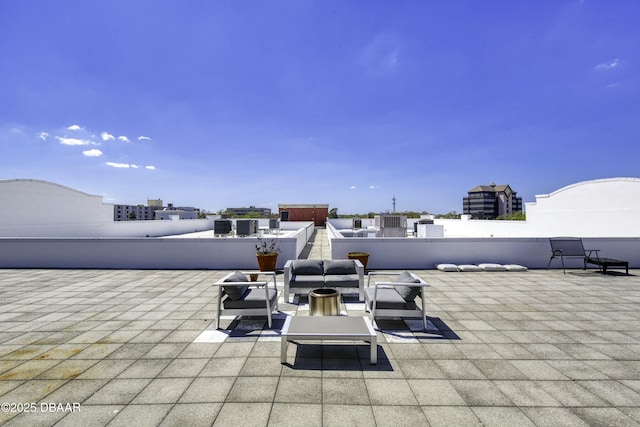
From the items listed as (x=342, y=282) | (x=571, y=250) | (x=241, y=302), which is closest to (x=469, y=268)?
(x=571, y=250)

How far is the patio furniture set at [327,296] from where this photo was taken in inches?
122

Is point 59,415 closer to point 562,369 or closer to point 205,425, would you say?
point 205,425

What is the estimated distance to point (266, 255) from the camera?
25.2ft

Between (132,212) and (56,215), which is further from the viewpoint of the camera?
(132,212)

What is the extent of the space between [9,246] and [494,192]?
10051 cm

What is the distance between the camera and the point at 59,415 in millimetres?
2293

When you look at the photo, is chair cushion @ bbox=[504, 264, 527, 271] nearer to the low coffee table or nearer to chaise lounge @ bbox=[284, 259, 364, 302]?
chaise lounge @ bbox=[284, 259, 364, 302]

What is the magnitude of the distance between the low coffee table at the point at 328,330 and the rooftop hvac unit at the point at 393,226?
10.5m

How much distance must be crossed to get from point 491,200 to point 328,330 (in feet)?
323

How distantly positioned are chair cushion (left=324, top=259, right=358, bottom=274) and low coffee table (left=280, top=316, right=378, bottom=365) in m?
1.98

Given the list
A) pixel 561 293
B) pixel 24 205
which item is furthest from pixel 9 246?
pixel 561 293

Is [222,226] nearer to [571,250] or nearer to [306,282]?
[306,282]

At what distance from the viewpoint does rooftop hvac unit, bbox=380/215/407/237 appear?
13484mm

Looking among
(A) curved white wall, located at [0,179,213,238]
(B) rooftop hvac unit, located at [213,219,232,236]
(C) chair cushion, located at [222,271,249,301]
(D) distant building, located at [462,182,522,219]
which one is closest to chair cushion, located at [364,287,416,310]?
(C) chair cushion, located at [222,271,249,301]
